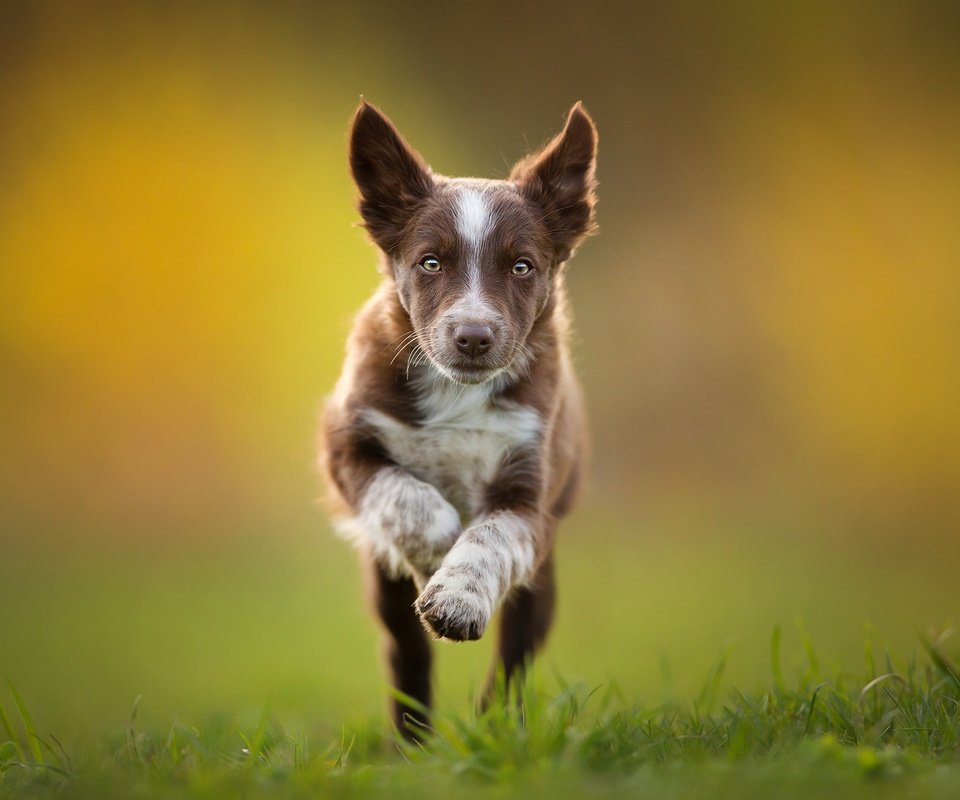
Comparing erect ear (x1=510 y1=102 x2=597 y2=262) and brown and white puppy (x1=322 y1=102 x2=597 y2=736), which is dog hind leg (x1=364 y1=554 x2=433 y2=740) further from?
erect ear (x1=510 y1=102 x2=597 y2=262)

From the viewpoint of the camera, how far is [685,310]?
15.0 metres

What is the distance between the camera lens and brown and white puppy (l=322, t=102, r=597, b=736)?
4.64m

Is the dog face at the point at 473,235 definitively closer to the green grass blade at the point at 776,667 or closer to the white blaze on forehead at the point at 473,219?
the white blaze on forehead at the point at 473,219

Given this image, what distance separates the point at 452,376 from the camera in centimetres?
472

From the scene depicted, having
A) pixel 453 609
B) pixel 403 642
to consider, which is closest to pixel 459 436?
pixel 453 609

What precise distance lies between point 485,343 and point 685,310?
10.8 meters

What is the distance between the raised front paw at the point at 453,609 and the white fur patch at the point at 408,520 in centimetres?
38

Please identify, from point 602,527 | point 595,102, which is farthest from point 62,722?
point 595,102

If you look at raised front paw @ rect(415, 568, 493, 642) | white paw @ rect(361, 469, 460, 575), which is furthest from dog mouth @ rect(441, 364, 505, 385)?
raised front paw @ rect(415, 568, 493, 642)

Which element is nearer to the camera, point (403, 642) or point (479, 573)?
point (479, 573)

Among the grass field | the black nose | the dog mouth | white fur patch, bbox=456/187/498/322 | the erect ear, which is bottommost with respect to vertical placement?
the grass field

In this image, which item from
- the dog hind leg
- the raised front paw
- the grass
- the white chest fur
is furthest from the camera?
the dog hind leg

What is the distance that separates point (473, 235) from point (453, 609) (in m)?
1.63

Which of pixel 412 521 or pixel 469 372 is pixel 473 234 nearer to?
pixel 469 372
